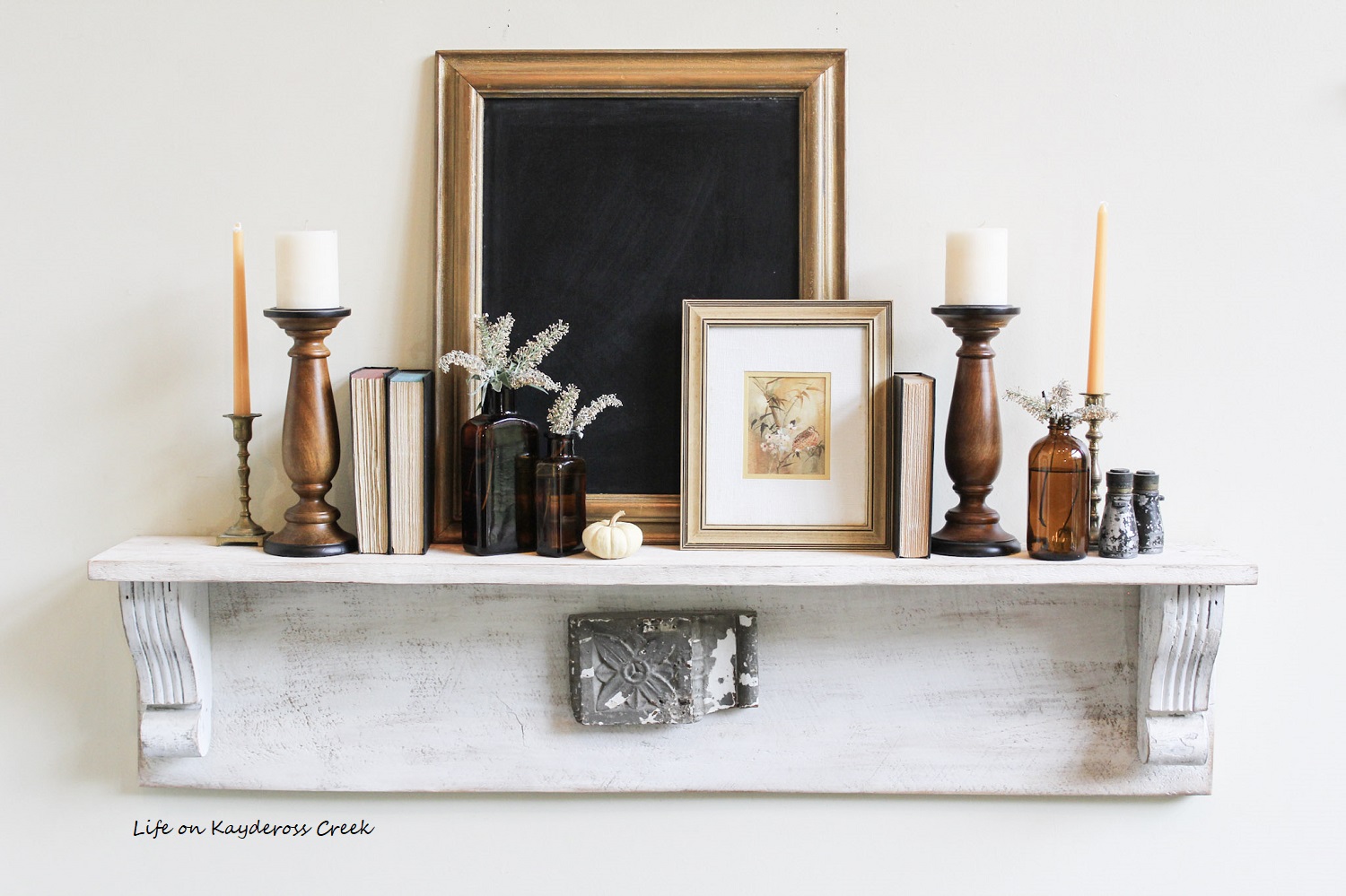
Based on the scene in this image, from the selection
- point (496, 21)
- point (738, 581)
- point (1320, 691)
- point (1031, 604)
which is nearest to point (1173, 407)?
point (1031, 604)

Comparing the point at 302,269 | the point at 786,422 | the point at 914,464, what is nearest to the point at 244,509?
the point at 302,269

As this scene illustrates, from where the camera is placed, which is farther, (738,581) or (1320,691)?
(1320,691)

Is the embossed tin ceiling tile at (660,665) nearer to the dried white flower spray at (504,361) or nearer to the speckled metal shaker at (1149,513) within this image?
the dried white flower spray at (504,361)

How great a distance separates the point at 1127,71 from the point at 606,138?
1.98 ft

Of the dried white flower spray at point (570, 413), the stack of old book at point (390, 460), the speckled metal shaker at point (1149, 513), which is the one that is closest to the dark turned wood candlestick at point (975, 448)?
the speckled metal shaker at point (1149, 513)

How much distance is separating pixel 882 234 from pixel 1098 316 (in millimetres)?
253

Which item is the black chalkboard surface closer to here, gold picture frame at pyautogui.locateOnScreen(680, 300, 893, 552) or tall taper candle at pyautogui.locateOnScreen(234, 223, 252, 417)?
gold picture frame at pyautogui.locateOnScreen(680, 300, 893, 552)

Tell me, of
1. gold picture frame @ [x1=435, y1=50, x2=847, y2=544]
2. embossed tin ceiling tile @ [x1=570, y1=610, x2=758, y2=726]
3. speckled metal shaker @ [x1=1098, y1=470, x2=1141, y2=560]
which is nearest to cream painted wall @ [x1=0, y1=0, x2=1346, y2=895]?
gold picture frame @ [x1=435, y1=50, x2=847, y2=544]

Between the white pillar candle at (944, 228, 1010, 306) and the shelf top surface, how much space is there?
27cm

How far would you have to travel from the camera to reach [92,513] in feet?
3.67

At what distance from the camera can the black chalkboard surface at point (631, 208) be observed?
1.08m

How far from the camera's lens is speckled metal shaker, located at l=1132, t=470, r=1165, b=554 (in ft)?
3.29

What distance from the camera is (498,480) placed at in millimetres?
1005

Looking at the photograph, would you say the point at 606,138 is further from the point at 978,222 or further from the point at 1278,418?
the point at 1278,418
